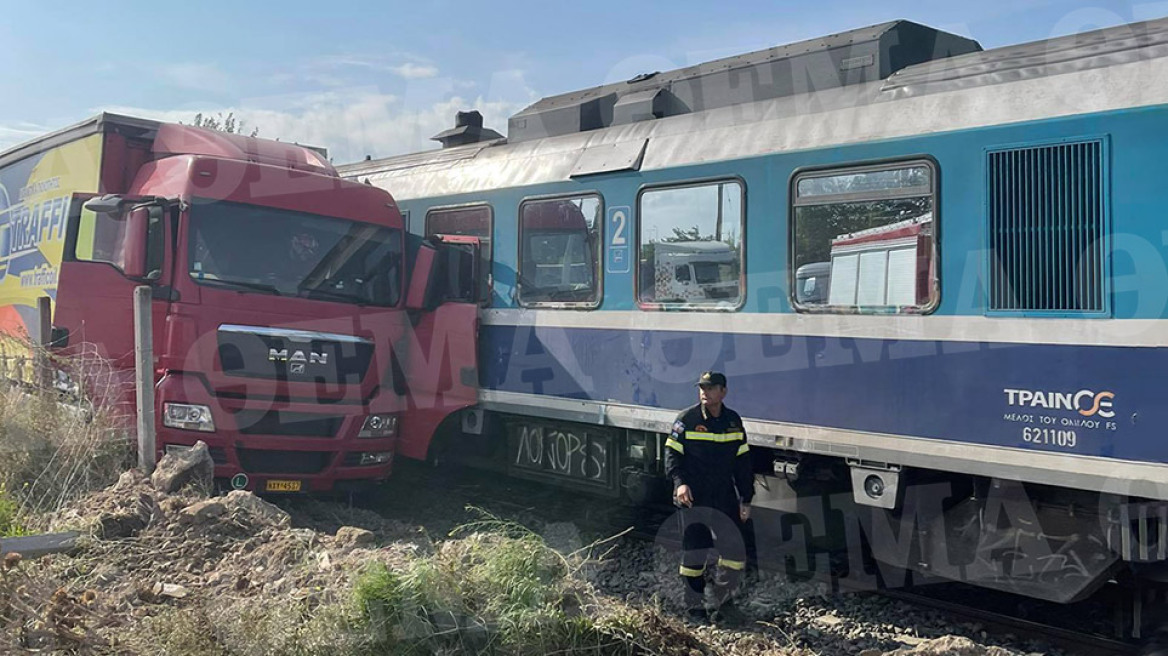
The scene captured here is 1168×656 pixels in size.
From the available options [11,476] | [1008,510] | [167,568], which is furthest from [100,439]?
[1008,510]

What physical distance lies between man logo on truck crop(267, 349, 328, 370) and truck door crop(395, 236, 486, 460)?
3.03 ft

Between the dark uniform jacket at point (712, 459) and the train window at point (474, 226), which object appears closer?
the dark uniform jacket at point (712, 459)

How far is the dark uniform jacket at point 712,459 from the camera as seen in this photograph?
19.4 ft

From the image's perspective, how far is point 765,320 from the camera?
22.1 feet

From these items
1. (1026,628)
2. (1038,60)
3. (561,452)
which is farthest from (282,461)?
(1038,60)

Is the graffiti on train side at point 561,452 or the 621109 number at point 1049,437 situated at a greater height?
the 621109 number at point 1049,437

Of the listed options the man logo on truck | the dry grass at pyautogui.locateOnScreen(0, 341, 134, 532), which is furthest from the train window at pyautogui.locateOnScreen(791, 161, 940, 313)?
the dry grass at pyautogui.locateOnScreen(0, 341, 134, 532)

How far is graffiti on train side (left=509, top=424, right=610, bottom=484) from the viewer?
27.2 feet

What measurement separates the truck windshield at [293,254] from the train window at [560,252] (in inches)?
49.8

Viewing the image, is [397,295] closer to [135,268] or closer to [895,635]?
[135,268]

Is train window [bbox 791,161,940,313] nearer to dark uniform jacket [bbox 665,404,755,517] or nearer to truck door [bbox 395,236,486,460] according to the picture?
dark uniform jacket [bbox 665,404,755,517]

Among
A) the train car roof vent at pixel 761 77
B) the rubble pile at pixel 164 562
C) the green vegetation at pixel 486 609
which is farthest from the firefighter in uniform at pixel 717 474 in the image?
the train car roof vent at pixel 761 77

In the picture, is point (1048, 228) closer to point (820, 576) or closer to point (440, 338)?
point (820, 576)

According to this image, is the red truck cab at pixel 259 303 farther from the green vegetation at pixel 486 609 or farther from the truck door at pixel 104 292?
the green vegetation at pixel 486 609
